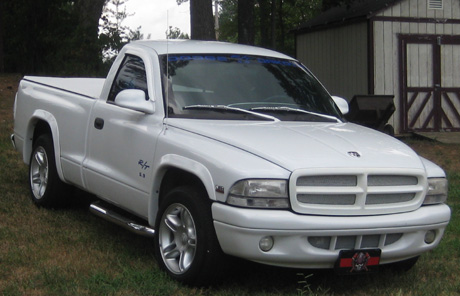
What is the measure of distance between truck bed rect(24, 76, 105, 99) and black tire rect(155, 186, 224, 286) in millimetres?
2012

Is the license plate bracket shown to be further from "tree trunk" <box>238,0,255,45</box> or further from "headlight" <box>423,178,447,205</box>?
"tree trunk" <box>238,0,255,45</box>

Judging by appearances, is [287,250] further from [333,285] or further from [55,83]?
[55,83]

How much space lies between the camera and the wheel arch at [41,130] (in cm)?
710

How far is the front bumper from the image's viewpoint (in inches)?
178

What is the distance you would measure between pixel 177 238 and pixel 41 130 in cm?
322

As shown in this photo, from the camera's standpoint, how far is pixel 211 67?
6066mm

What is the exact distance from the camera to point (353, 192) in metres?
4.70

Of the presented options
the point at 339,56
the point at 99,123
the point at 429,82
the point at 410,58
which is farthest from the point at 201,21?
the point at 99,123

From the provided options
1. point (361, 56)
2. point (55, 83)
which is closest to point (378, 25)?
point (361, 56)

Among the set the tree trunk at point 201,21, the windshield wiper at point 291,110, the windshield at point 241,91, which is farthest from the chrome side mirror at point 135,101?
the tree trunk at point 201,21

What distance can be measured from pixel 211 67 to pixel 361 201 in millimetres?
1944

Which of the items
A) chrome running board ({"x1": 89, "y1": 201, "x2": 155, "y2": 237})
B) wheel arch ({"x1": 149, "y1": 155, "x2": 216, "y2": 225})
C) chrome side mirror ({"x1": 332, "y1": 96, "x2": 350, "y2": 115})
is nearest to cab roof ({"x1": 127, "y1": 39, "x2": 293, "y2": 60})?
chrome side mirror ({"x1": 332, "y1": 96, "x2": 350, "y2": 115})

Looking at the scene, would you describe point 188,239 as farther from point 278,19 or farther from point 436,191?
point 278,19

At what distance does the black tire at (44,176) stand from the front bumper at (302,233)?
3009 millimetres
